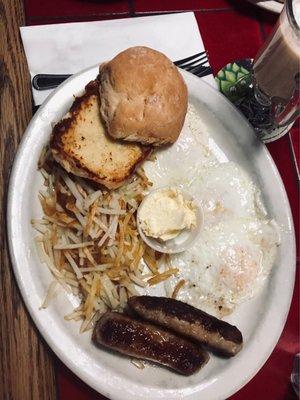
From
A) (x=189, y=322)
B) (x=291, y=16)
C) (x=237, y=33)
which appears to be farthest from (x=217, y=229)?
(x=237, y=33)

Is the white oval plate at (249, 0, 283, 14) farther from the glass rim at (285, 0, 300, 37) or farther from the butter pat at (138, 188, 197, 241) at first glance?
the butter pat at (138, 188, 197, 241)

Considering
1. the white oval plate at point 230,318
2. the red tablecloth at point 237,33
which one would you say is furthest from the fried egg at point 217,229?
the red tablecloth at point 237,33

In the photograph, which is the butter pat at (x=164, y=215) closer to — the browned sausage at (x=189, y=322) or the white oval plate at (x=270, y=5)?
the browned sausage at (x=189, y=322)

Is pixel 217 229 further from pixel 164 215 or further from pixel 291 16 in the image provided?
pixel 291 16

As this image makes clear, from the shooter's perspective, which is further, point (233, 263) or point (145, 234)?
point (233, 263)

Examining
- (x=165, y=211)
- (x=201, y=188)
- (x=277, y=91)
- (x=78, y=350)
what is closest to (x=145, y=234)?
(x=165, y=211)

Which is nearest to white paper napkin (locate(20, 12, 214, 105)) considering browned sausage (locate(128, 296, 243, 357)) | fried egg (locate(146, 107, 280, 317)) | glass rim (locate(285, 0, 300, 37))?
fried egg (locate(146, 107, 280, 317))

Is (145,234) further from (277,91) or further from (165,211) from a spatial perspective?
(277,91)
